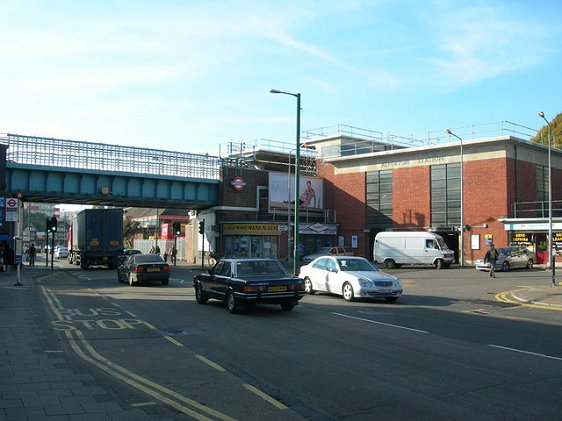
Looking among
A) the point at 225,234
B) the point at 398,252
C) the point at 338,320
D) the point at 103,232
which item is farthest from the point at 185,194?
the point at 338,320

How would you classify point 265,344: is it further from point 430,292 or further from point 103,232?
point 103,232

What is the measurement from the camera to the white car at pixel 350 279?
16.9 metres

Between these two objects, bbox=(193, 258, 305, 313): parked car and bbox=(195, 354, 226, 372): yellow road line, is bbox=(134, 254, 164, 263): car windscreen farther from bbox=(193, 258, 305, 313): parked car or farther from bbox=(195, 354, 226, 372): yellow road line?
bbox=(195, 354, 226, 372): yellow road line

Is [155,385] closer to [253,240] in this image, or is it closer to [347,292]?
[347,292]

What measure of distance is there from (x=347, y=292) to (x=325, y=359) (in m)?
8.89

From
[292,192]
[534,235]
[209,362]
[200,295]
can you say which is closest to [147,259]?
[200,295]

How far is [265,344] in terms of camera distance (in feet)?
32.5

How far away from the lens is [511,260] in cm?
3431

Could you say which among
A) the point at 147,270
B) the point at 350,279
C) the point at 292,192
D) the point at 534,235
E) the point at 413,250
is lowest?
the point at 147,270

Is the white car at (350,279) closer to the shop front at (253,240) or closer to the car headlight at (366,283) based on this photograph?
the car headlight at (366,283)

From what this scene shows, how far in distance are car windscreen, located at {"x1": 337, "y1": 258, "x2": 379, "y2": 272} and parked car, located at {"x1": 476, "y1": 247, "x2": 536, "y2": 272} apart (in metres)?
17.8

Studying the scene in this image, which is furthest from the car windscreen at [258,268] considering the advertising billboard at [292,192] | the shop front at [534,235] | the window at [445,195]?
the advertising billboard at [292,192]

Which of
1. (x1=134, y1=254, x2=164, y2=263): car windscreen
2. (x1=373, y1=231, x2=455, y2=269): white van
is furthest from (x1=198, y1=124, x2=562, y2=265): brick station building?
(x1=134, y1=254, x2=164, y2=263): car windscreen

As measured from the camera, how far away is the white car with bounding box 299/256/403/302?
16.9 metres
